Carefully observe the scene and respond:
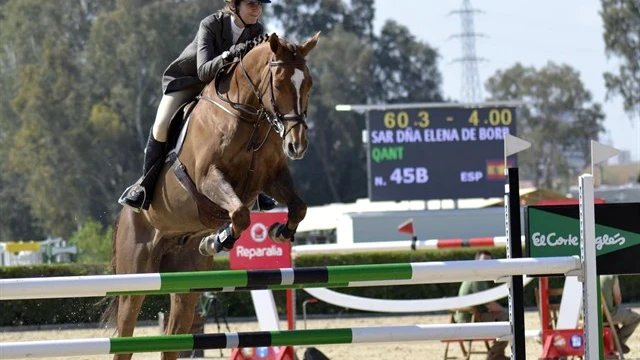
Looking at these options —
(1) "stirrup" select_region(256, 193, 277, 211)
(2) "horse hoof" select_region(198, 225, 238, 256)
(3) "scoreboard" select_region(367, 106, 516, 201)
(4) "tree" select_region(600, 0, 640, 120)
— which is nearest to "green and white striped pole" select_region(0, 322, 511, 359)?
(2) "horse hoof" select_region(198, 225, 238, 256)

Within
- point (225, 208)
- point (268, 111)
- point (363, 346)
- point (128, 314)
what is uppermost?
point (268, 111)

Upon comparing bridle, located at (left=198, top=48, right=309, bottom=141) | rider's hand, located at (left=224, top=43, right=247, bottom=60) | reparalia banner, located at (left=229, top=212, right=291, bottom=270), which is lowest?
reparalia banner, located at (left=229, top=212, right=291, bottom=270)

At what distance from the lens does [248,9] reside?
6457 mm

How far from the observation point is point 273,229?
6176 mm

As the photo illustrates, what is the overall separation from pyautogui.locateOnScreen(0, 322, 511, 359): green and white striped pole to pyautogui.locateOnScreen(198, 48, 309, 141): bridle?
1159 millimetres

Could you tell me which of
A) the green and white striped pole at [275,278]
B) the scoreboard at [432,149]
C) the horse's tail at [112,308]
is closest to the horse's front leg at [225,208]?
the green and white striped pole at [275,278]

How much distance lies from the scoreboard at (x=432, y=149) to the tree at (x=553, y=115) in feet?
131

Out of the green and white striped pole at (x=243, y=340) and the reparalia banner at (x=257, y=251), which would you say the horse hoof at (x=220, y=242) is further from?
the reparalia banner at (x=257, y=251)

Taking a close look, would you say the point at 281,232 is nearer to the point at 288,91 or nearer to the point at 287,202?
the point at 287,202

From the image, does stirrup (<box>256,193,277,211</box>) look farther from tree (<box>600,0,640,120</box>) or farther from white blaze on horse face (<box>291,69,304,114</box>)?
tree (<box>600,0,640,120</box>)

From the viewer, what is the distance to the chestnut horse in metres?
5.71

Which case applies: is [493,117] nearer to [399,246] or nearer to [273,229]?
[399,246]

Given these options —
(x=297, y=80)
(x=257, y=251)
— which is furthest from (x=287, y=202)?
(x=257, y=251)

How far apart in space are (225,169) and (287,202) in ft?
1.27
